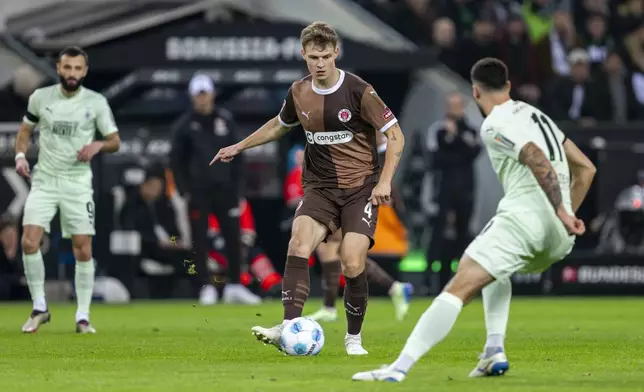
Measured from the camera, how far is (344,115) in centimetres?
1170

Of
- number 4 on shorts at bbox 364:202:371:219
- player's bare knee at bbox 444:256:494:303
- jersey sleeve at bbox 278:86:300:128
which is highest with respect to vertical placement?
jersey sleeve at bbox 278:86:300:128

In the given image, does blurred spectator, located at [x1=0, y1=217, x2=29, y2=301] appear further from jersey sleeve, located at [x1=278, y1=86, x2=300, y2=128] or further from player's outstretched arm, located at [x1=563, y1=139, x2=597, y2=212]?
player's outstretched arm, located at [x1=563, y1=139, x2=597, y2=212]

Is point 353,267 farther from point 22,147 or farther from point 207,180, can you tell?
point 207,180

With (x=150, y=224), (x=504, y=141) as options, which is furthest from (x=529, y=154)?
(x=150, y=224)

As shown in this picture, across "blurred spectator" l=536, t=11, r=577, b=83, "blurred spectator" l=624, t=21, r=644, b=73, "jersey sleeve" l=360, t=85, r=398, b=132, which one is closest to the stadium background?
"blurred spectator" l=536, t=11, r=577, b=83

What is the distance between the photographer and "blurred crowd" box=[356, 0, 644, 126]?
23.9 meters

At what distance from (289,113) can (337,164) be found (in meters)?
0.52

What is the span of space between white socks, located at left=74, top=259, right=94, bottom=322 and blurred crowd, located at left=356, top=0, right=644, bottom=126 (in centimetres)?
988

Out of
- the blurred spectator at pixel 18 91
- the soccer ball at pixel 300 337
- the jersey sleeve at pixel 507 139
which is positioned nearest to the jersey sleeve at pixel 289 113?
the soccer ball at pixel 300 337

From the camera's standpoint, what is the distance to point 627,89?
2455 cm

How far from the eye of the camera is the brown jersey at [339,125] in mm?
11680

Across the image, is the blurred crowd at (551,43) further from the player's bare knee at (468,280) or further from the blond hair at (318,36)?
the player's bare knee at (468,280)

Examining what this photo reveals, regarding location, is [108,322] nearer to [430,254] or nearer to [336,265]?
[336,265]

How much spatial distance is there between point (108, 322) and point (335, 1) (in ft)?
28.5
